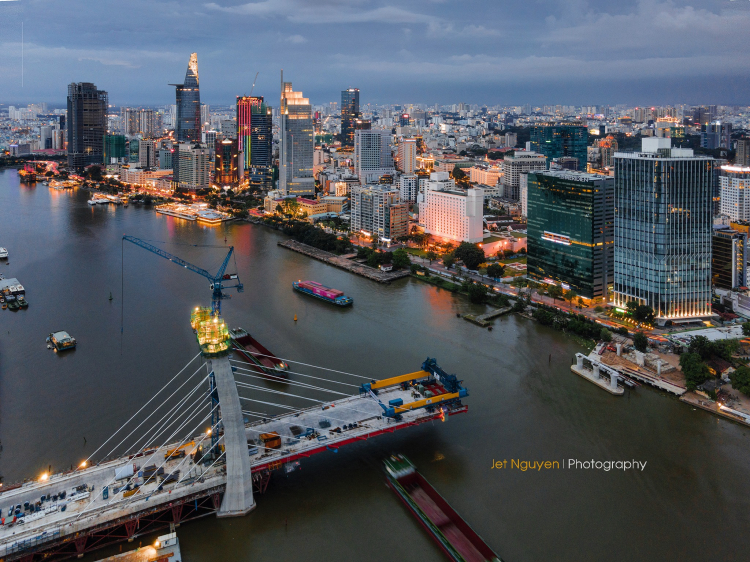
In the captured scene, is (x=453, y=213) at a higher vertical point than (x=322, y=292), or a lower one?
higher

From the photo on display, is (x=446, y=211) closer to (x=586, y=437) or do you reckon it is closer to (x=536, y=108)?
(x=586, y=437)

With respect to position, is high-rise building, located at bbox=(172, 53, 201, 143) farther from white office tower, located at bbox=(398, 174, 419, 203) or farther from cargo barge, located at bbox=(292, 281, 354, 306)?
cargo barge, located at bbox=(292, 281, 354, 306)

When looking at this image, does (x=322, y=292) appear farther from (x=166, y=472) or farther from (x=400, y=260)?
(x=166, y=472)

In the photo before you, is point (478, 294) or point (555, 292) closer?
point (555, 292)

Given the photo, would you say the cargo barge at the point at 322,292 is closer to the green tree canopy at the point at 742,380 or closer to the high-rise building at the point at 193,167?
the green tree canopy at the point at 742,380

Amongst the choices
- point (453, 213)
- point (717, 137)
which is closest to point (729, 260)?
point (453, 213)


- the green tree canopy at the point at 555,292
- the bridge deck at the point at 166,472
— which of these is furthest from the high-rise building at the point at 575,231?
the bridge deck at the point at 166,472

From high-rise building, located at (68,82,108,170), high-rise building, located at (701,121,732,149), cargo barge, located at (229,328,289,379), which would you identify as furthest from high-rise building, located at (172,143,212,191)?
high-rise building, located at (701,121,732,149)
